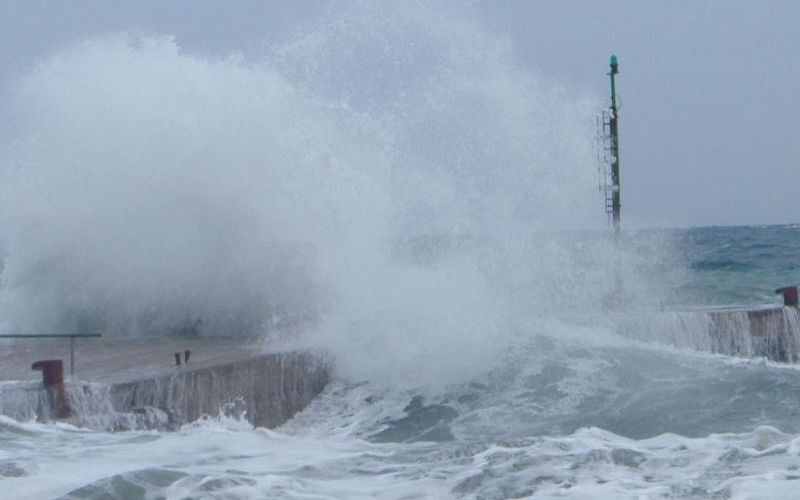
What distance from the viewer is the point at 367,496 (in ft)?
18.7

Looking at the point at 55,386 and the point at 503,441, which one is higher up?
the point at 55,386

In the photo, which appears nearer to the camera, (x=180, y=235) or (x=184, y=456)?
(x=184, y=456)

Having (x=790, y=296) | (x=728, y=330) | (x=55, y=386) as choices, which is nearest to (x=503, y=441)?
(x=55, y=386)

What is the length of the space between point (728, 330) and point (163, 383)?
21.4 feet

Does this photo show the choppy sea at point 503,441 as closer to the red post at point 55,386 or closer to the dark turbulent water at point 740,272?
the red post at point 55,386

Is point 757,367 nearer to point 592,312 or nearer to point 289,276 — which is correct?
point 592,312

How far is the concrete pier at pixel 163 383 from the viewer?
755cm

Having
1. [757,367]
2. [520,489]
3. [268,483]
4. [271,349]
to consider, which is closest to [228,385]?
[271,349]

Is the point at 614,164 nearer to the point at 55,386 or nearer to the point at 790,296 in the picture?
the point at 790,296

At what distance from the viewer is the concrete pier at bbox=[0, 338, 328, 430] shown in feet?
24.8

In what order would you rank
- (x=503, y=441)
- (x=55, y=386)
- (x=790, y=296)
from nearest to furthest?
1. (x=503, y=441)
2. (x=55, y=386)
3. (x=790, y=296)

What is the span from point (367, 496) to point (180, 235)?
25.6 ft

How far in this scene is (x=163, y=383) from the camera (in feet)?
26.4

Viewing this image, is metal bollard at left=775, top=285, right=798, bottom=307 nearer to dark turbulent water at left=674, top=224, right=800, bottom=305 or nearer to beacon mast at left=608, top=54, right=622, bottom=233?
beacon mast at left=608, top=54, right=622, bottom=233
